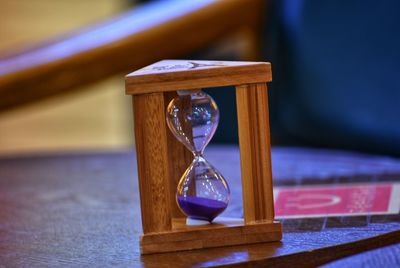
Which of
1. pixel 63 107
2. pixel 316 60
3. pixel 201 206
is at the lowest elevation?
pixel 63 107

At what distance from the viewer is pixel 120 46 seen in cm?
183

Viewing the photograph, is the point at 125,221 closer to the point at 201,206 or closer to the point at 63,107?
the point at 201,206

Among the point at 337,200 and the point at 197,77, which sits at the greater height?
the point at 197,77

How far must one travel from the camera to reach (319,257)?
0.70 m

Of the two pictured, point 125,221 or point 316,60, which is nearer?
point 125,221

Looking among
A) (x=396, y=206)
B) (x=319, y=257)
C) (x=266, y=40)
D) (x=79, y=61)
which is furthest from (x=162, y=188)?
(x=266, y=40)

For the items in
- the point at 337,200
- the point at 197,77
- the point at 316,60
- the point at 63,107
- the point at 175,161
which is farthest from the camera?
the point at 63,107

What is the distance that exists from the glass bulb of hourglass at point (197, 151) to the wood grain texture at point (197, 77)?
3cm

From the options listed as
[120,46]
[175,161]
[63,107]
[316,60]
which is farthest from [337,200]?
[63,107]

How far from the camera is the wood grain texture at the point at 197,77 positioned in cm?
73

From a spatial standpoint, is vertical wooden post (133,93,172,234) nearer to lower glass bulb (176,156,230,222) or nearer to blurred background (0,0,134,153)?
lower glass bulb (176,156,230,222)

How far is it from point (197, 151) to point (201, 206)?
0.06 m

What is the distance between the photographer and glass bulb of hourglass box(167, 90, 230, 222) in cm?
76

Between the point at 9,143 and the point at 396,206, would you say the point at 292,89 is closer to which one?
the point at 396,206
